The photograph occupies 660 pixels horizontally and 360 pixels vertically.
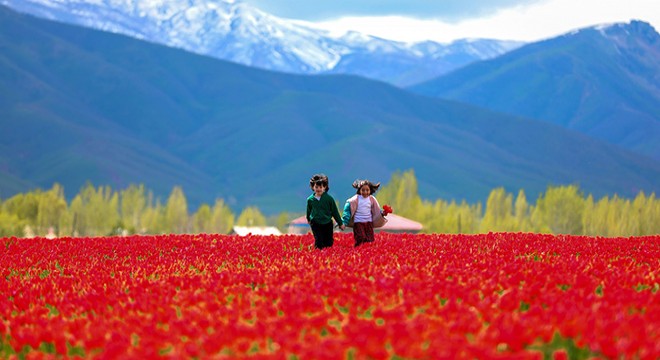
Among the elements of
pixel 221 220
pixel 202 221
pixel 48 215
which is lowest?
pixel 48 215

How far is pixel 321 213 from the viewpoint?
20.5 m

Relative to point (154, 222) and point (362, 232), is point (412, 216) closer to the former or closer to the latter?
point (154, 222)

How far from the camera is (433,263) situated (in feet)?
49.7

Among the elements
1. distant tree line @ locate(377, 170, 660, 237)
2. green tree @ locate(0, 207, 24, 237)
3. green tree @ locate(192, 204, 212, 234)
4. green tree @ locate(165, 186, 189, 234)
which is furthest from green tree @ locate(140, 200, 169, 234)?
distant tree line @ locate(377, 170, 660, 237)

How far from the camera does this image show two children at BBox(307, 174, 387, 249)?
20469mm

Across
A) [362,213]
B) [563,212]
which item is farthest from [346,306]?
[563,212]

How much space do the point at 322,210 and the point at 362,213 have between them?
960mm

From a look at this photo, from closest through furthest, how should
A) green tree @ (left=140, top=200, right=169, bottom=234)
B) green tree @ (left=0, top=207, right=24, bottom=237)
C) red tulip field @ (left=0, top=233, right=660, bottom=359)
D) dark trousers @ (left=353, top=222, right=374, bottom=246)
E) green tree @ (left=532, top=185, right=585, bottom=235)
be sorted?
red tulip field @ (left=0, top=233, right=660, bottom=359)
dark trousers @ (left=353, top=222, right=374, bottom=246)
green tree @ (left=0, top=207, right=24, bottom=237)
green tree @ (left=532, top=185, right=585, bottom=235)
green tree @ (left=140, top=200, right=169, bottom=234)

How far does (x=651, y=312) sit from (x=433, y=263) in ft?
18.1

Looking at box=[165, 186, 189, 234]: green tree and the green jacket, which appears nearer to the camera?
the green jacket

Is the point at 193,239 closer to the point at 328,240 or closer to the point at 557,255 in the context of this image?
the point at 328,240

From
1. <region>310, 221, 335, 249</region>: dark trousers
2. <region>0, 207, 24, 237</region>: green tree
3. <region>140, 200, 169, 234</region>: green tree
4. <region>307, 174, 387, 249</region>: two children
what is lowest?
<region>310, 221, 335, 249</region>: dark trousers

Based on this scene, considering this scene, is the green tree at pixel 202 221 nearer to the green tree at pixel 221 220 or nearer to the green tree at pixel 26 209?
the green tree at pixel 221 220

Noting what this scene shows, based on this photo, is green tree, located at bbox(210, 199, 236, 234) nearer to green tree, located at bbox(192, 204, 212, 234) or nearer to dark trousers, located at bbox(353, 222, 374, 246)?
green tree, located at bbox(192, 204, 212, 234)
